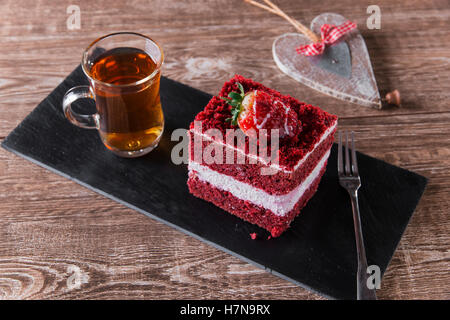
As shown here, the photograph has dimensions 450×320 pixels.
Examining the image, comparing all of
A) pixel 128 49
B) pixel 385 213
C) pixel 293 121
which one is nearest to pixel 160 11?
pixel 128 49

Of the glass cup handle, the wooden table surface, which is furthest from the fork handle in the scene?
the glass cup handle

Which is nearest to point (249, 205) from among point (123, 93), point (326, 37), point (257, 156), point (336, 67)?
point (257, 156)

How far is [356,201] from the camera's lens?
2014mm

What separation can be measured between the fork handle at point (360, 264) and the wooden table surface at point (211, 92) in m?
0.11

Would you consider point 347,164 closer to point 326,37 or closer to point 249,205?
point 249,205

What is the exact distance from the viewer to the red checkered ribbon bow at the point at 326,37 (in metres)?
2.59

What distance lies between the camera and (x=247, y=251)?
1887 millimetres

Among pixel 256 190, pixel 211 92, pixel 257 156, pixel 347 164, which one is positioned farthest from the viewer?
pixel 211 92

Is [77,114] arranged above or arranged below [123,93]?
below

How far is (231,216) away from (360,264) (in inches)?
20.3

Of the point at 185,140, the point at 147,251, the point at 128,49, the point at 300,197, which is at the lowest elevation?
the point at 147,251

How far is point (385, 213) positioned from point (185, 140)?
2.91 ft

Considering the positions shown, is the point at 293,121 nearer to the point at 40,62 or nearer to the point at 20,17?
the point at 40,62

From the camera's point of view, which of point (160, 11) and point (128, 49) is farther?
point (160, 11)
